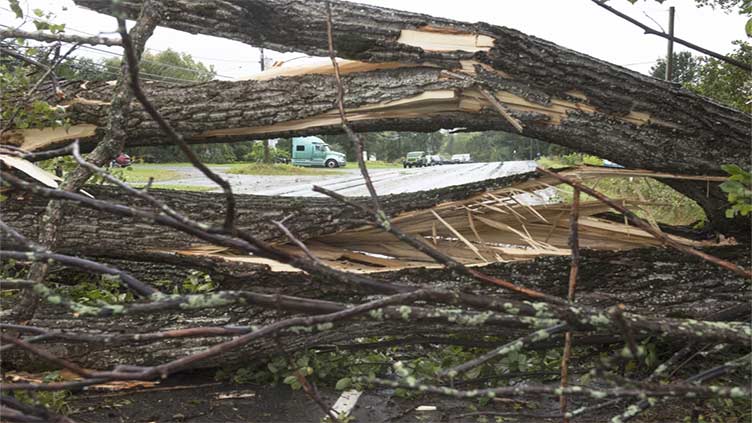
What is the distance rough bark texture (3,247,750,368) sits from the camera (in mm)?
3283

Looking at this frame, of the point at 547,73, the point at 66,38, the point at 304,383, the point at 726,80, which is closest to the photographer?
the point at 304,383

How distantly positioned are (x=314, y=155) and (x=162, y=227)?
132 feet

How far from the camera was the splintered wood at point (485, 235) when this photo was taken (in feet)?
11.6

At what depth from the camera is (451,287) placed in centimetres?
330

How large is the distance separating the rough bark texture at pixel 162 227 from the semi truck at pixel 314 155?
39.2m

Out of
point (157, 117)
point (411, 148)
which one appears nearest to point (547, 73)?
point (157, 117)

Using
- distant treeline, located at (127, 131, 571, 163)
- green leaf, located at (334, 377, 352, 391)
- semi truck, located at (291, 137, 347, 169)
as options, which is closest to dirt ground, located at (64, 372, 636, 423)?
green leaf, located at (334, 377, 352, 391)

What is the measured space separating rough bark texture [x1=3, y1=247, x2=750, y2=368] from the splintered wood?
17cm

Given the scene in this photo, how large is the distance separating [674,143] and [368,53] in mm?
1700

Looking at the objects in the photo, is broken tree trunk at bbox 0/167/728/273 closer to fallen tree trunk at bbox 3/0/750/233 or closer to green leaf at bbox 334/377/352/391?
fallen tree trunk at bbox 3/0/750/233

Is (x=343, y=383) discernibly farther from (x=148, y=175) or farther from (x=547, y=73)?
(x=148, y=175)

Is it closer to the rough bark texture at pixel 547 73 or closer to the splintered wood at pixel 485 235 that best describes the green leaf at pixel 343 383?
the splintered wood at pixel 485 235

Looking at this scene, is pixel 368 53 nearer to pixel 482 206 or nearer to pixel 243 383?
pixel 482 206

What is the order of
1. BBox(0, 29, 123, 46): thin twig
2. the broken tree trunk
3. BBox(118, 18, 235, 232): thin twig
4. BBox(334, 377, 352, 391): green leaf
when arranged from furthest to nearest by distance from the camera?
the broken tree trunk → BBox(334, 377, 352, 391): green leaf → BBox(0, 29, 123, 46): thin twig → BBox(118, 18, 235, 232): thin twig
